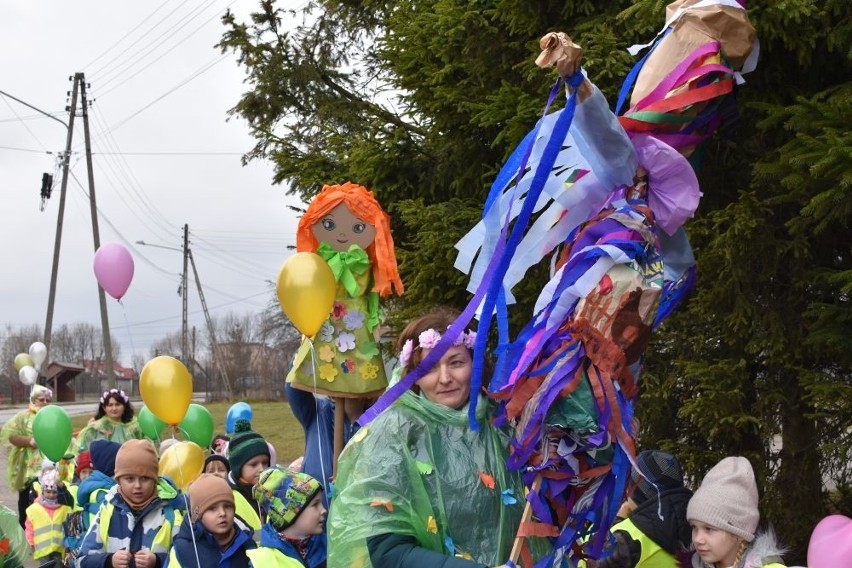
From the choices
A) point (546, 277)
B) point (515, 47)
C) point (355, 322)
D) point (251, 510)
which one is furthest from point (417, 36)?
point (251, 510)

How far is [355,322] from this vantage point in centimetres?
500

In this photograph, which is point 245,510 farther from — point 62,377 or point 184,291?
point 62,377

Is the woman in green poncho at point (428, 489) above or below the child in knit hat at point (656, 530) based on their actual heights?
above

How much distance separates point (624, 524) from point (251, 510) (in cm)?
256

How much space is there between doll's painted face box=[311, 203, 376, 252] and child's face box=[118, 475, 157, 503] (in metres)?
1.51

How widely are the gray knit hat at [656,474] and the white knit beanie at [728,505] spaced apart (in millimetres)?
379

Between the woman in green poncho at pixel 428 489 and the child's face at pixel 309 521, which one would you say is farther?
the child's face at pixel 309 521

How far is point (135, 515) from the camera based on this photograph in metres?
5.23

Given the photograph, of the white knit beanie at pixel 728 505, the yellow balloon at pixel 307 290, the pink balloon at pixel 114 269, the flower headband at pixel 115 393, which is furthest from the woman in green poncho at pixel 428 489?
the flower headband at pixel 115 393

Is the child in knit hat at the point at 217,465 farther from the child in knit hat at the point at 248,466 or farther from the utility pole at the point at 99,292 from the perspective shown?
the utility pole at the point at 99,292

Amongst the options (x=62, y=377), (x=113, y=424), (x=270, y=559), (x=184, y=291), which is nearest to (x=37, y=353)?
(x=113, y=424)

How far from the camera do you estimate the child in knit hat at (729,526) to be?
3535 mm

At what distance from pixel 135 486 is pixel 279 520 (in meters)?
1.34

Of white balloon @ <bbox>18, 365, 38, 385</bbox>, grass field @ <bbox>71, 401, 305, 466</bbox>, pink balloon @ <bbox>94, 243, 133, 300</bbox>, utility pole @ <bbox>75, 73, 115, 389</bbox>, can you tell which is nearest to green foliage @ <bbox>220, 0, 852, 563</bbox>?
pink balloon @ <bbox>94, 243, 133, 300</bbox>
